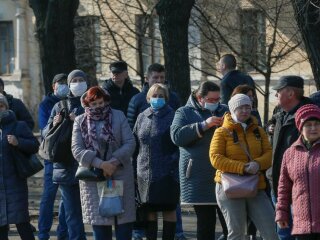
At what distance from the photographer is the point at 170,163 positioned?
11.7 m

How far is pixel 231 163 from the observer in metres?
10.3

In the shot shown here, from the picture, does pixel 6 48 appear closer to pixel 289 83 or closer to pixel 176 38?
pixel 176 38

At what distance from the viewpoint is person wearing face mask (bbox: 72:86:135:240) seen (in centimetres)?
1097

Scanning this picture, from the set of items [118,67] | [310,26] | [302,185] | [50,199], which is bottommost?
[50,199]

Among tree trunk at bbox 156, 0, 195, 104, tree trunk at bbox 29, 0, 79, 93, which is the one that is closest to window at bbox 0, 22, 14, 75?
tree trunk at bbox 29, 0, 79, 93

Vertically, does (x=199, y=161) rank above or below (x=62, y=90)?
below

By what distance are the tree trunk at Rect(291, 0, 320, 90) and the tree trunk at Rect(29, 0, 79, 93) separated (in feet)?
14.2

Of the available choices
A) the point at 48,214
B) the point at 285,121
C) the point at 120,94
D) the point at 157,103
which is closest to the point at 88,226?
the point at 48,214

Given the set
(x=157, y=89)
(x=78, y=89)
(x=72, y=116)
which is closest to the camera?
(x=157, y=89)

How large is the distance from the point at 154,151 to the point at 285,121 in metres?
1.84

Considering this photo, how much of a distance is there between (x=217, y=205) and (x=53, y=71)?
6032 millimetres

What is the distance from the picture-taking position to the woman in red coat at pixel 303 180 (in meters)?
9.20

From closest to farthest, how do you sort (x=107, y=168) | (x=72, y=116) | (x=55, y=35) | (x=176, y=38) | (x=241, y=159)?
(x=241, y=159)
(x=107, y=168)
(x=72, y=116)
(x=176, y=38)
(x=55, y=35)

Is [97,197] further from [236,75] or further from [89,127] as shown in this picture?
[236,75]
